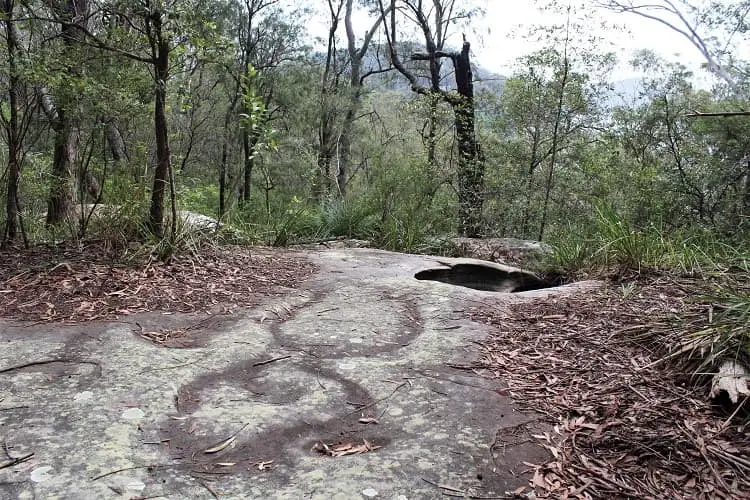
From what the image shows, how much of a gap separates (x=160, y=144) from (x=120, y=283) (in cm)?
131

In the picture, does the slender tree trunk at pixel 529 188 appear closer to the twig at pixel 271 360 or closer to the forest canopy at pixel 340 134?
the forest canopy at pixel 340 134

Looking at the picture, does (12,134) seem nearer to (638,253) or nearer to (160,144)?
(160,144)

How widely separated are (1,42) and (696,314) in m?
5.51

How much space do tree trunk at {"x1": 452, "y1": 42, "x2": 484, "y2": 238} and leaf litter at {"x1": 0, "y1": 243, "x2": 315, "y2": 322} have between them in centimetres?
610

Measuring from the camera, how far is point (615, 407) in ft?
8.06

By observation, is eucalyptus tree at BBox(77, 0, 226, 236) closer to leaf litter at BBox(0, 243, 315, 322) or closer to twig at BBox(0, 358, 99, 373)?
leaf litter at BBox(0, 243, 315, 322)

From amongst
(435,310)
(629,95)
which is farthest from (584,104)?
(435,310)

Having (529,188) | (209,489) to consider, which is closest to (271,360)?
(209,489)

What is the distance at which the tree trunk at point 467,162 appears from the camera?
10.9 metres

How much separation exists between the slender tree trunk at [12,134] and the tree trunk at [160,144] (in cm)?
103

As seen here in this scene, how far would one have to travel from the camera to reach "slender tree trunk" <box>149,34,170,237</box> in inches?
174

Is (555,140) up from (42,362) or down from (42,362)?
up

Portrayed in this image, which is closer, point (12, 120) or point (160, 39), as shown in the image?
point (160, 39)

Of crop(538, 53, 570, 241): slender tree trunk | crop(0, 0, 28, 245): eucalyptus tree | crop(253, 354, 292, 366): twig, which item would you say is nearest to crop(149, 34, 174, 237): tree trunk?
crop(0, 0, 28, 245): eucalyptus tree
